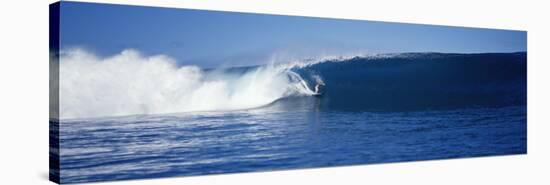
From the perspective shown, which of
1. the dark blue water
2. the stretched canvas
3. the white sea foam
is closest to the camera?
the white sea foam

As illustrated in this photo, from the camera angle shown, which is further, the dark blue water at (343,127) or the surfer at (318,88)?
the surfer at (318,88)

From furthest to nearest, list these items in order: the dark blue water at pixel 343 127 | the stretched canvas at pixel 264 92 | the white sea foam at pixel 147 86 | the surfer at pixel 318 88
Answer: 1. the surfer at pixel 318 88
2. the dark blue water at pixel 343 127
3. the stretched canvas at pixel 264 92
4. the white sea foam at pixel 147 86

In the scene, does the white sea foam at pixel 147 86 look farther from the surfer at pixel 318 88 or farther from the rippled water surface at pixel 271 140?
the surfer at pixel 318 88

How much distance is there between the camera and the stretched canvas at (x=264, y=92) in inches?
293

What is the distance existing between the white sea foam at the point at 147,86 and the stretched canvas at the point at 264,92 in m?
0.01

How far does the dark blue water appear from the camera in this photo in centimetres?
759

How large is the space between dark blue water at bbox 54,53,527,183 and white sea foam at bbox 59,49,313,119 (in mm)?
124

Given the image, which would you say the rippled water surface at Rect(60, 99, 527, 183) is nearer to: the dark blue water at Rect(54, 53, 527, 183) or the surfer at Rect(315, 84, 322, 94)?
the dark blue water at Rect(54, 53, 527, 183)

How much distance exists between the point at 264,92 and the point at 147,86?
166 centimetres

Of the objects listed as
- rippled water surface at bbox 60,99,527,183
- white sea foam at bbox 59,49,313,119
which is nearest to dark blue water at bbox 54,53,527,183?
rippled water surface at bbox 60,99,527,183

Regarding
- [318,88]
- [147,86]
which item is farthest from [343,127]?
[147,86]

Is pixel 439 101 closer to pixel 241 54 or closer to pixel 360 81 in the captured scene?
pixel 360 81

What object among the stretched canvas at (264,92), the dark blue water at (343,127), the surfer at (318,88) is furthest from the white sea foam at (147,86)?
the surfer at (318,88)

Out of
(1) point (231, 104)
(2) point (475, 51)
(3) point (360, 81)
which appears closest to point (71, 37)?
(1) point (231, 104)
